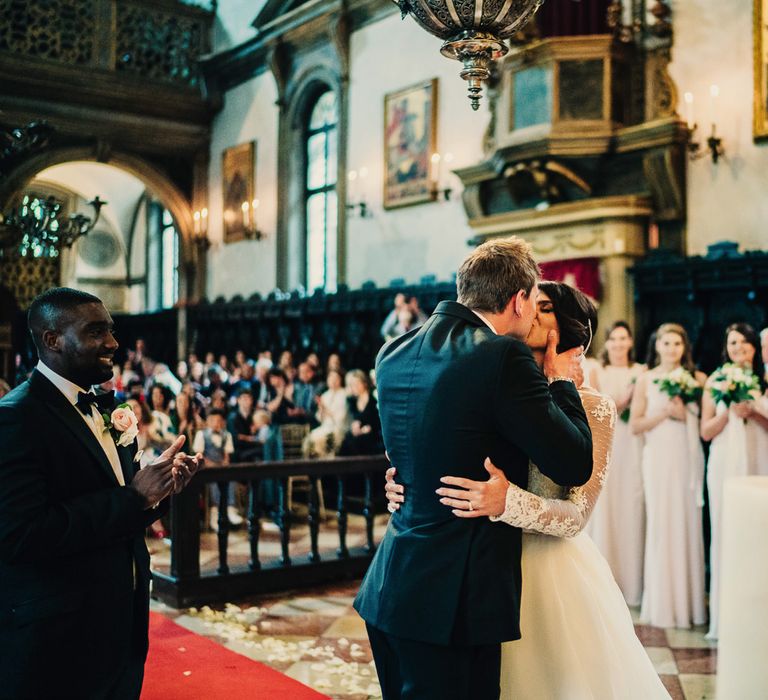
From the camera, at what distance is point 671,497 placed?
17.7 feet

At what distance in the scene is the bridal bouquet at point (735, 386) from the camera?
492 centimetres

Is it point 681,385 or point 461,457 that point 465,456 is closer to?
point 461,457

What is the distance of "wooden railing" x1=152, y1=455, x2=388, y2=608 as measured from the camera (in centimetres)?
580

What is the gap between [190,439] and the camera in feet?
29.2

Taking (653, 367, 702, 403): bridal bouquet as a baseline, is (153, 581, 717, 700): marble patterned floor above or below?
below

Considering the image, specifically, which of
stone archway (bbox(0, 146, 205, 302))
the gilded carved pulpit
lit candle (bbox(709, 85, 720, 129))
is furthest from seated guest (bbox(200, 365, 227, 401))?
lit candle (bbox(709, 85, 720, 129))

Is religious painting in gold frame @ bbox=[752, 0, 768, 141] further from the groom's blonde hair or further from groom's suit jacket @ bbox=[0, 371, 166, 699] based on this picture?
groom's suit jacket @ bbox=[0, 371, 166, 699]

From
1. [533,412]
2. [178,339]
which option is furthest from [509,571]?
[178,339]

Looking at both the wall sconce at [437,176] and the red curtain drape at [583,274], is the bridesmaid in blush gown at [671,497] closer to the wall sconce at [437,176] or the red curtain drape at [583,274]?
the red curtain drape at [583,274]

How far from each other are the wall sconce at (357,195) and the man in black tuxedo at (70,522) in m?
9.96

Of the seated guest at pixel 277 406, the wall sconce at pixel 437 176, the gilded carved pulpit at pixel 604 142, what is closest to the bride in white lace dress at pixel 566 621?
the gilded carved pulpit at pixel 604 142

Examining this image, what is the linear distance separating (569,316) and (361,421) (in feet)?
21.3

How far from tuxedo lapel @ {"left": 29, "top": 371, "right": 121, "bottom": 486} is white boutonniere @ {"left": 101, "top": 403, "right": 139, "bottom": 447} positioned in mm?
65

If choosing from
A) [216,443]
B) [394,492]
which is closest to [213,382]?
[216,443]
